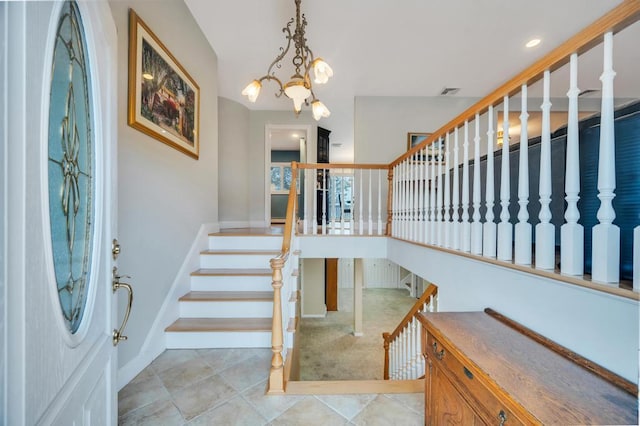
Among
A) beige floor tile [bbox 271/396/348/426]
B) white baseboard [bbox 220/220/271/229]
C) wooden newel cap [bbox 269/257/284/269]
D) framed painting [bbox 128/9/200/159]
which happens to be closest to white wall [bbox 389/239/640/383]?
beige floor tile [bbox 271/396/348/426]

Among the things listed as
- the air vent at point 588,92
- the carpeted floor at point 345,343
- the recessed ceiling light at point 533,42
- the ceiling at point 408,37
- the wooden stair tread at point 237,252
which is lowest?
the carpeted floor at point 345,343

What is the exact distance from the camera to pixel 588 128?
38.7 inches

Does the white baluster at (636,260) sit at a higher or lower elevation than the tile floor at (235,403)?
higher

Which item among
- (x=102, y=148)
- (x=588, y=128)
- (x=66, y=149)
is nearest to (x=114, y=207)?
(x=102, y=148)

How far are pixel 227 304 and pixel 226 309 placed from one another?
0.05 meters

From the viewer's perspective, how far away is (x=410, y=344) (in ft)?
8.87

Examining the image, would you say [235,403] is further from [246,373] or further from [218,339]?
[218,339]

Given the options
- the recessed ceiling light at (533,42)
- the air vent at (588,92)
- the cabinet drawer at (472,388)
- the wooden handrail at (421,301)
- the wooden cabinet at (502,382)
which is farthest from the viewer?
the air vent at (588,92)

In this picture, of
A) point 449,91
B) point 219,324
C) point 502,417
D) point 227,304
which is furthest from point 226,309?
point 449,91

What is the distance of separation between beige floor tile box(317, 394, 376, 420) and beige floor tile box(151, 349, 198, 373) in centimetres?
111

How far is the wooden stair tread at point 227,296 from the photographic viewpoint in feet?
7.59

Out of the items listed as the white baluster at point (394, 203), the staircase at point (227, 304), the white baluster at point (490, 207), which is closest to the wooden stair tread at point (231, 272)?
the staircase at point (227, 304)

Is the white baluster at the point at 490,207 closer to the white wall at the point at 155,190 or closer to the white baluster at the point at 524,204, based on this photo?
the white baluster at the point at 524,204

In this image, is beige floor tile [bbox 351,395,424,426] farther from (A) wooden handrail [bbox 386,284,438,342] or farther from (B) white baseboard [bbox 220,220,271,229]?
(B) white baseboard [bbox 220,220,271,229]
